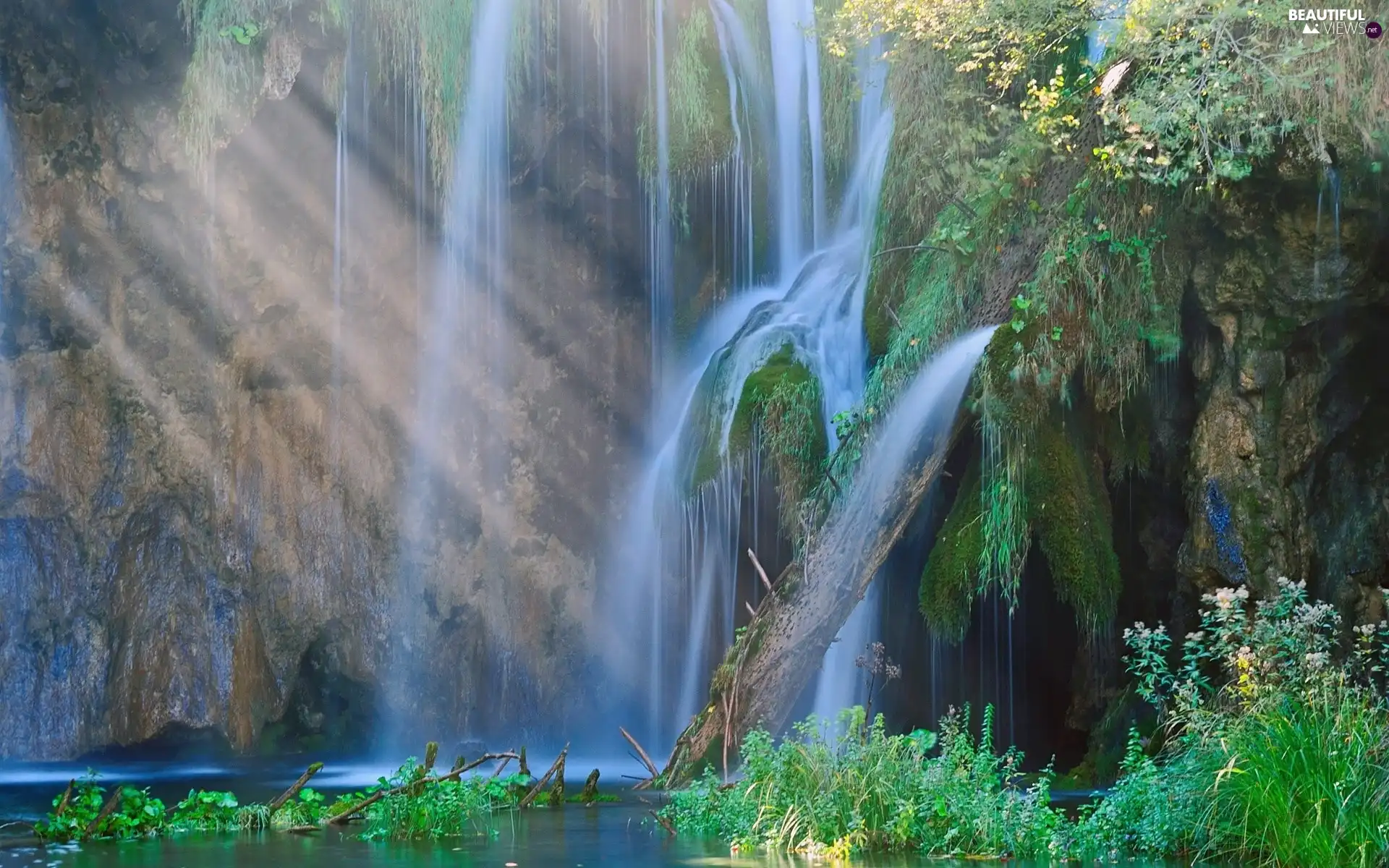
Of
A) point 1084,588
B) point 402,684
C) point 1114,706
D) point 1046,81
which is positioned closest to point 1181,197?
point 1046,81

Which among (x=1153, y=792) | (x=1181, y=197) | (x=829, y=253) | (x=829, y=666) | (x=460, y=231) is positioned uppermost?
(x=460, y=231)

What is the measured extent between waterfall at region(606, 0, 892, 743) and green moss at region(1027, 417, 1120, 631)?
6.69 feet

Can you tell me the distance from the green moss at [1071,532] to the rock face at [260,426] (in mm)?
6648

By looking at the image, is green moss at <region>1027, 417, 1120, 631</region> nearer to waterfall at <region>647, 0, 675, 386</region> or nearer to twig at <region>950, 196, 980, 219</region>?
twig at <region>950, 196, 980, 219</region>

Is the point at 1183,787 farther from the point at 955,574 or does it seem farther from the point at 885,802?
the point at 955,574

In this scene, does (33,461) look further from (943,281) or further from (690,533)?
(943,281)

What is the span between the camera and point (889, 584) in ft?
40.4

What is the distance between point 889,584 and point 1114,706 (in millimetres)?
2336

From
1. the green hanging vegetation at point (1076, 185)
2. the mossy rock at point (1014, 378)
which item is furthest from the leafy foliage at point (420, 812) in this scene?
the mossy rock at point (1014, 378)

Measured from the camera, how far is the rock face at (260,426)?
14.6 meters

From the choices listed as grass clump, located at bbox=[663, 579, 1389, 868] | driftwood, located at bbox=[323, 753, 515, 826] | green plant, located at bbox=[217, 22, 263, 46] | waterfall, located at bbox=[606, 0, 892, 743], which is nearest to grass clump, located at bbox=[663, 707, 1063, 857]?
grass clump, located at bbox=[663, 579, 1389, 868]

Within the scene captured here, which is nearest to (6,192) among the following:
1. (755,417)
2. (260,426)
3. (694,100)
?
(260,426)

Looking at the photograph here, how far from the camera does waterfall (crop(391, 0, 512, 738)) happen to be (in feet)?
50.7

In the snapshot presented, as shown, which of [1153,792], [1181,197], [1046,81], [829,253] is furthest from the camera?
[829,253]
